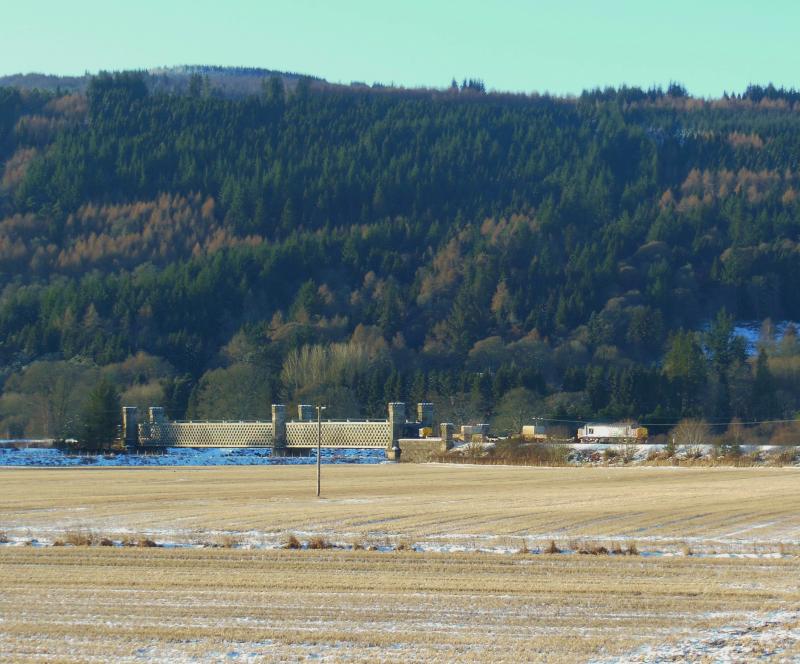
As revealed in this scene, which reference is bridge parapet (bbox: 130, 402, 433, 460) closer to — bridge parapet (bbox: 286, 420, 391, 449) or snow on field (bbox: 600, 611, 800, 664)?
bridge parapet (bbox: 286, 420, 391, 449)

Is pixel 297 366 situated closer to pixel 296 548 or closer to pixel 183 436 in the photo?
pixel 183 436

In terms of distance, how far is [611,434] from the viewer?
10494 centimetres

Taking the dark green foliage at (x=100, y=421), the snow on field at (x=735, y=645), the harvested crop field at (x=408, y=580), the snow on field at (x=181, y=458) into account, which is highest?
the dark green foliage at (x=100, y=421)

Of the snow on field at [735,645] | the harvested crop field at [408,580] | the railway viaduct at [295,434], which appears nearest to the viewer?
the snow on field at [735,645]

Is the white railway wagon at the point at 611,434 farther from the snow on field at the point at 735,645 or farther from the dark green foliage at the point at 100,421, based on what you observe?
the snow on field at the point at 735,645

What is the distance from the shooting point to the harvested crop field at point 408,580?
802 inches

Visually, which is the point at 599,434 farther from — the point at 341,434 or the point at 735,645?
→ the point at 735,645

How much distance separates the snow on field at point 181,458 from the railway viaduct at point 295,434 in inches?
44.3

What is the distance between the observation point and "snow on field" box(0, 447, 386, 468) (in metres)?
95.5

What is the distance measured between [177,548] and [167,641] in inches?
420

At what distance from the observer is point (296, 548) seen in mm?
31109

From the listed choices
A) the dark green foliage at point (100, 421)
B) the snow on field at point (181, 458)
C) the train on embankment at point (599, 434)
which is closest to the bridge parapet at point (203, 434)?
the snow on field at point (181, 458)

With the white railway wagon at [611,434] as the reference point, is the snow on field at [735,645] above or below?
below

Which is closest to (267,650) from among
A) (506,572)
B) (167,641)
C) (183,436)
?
(167,641)
